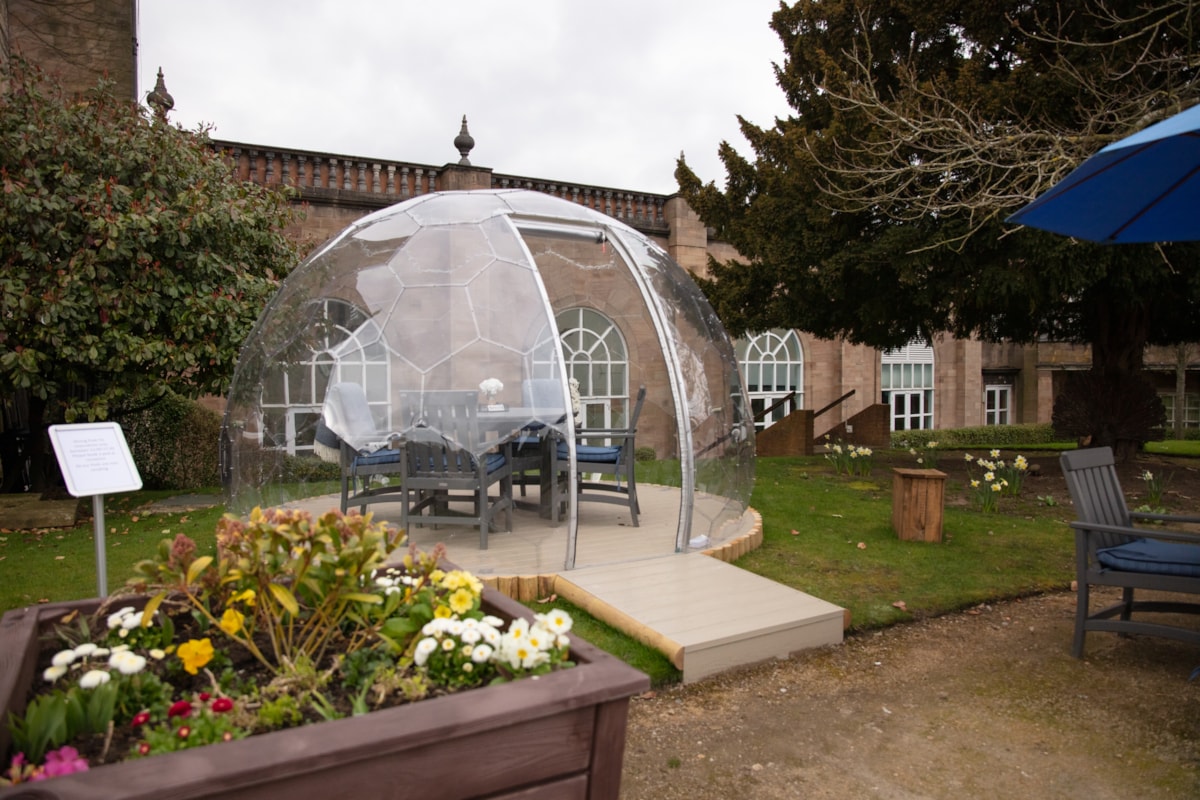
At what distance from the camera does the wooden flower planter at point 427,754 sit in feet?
4.70

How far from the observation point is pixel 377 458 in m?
6.00

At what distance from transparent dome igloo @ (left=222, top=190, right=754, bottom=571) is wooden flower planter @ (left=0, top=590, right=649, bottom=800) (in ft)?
10.7

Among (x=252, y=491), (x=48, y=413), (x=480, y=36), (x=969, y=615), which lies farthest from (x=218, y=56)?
(x=969, y=615)

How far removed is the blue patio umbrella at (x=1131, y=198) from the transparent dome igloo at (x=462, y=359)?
275cm

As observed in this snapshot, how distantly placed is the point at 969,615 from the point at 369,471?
447cm

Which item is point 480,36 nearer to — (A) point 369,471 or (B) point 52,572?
(A) point 369,471

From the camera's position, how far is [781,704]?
3533 mm

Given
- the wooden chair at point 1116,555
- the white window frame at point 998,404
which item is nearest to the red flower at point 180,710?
the wooden chair at point 1116,555

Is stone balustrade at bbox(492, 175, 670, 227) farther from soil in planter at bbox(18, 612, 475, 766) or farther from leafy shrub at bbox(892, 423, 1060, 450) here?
soil in planter at bbox(18, 612, 475, 766)

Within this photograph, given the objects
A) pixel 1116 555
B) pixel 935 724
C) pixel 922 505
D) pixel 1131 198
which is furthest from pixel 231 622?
pixel 922 505

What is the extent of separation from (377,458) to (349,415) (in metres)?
0.57

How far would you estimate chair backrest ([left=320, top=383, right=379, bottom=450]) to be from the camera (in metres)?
5.39

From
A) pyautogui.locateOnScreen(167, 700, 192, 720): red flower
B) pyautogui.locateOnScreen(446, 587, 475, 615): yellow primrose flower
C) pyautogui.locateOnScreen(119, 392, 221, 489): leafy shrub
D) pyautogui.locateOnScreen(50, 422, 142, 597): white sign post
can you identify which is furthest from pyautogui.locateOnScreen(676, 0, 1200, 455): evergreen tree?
pyautogui.locateOnScreen(119, 392, 221, 489): leafy shrub

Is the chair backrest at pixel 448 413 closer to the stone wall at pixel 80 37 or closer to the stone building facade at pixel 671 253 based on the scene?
the stone building facade at pixel 671 253
